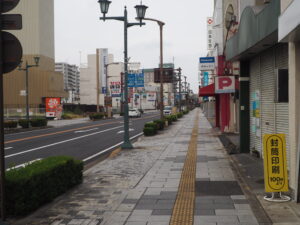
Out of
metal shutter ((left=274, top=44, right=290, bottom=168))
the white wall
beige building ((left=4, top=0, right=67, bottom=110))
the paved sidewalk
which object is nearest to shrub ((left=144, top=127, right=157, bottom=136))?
the paved sidewalk

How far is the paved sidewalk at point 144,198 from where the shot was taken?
712cm

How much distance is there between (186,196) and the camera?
8820 millimetres

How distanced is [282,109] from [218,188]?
3.28 meters

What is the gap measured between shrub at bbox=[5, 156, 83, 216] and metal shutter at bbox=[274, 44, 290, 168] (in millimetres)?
5530

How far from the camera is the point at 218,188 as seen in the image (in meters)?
9.67

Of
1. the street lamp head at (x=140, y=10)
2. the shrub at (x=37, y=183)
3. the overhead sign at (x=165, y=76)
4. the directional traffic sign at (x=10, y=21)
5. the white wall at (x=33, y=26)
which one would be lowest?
the shrub at (x=37, y=183)

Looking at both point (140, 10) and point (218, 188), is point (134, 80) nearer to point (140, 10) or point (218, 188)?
point (140, 10)

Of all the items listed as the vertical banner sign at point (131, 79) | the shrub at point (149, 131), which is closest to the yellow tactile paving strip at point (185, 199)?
the vertical banner sign at point (131, 79)

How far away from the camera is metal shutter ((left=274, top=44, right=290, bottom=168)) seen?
1111 centimetres

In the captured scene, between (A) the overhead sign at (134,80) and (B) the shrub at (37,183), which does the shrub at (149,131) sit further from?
(B) the shrub at (37,183)

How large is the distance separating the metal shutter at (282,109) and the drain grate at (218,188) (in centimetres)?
193

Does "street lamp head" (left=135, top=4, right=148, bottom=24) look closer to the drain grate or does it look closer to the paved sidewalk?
the paved sidewalk

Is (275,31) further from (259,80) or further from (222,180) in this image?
(259,80)

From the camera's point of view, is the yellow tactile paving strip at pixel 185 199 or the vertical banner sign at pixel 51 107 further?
the vertical banner sign at pixel 51 107
